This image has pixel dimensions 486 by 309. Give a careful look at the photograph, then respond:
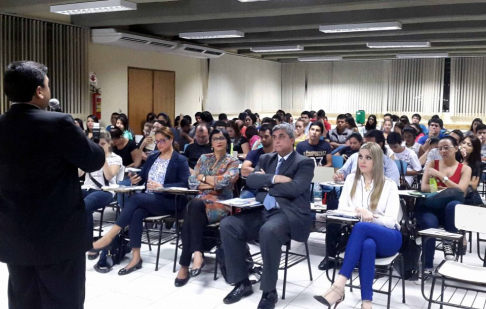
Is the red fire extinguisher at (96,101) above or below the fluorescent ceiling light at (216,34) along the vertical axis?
below

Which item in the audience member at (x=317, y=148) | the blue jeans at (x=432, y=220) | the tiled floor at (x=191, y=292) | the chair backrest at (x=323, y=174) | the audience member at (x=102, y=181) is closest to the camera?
the tiled floor at (x=191, y=292)

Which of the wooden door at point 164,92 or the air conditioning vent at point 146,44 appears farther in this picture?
the wooden door at point 164,92

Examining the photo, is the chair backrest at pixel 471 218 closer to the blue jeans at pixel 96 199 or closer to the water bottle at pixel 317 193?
the water bottle at pixel 317 193

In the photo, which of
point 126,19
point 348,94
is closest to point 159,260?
point 126,19

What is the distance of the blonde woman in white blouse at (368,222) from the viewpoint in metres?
3.44

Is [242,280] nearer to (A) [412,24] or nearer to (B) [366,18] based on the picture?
(B) [366,18]

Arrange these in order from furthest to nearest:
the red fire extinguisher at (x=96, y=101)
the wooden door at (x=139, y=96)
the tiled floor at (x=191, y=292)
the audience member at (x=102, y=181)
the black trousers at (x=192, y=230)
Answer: the wooden door at (x=139, y=96)
the red fire extinguisher at (x=96, y=101)
the audience member at (x=102, y=181)
the black trousers at (x=192, y=230)
the tiled floor at (x=191, y=292)

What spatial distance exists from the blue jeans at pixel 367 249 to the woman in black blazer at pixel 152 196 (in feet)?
5.85

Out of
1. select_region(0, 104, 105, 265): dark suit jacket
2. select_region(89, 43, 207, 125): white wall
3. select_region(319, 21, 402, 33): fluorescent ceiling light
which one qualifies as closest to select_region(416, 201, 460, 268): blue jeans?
select_region(0, 104, 105, 265): dark suit jacket

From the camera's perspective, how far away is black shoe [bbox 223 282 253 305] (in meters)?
3.75

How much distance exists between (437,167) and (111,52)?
24.3ft

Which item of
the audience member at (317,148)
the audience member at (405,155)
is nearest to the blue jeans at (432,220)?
the audience member at (405,155)

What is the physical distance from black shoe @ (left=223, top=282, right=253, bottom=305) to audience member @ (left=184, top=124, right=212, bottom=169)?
2.74m

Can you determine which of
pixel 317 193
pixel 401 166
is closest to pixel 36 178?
pixel 317 193
